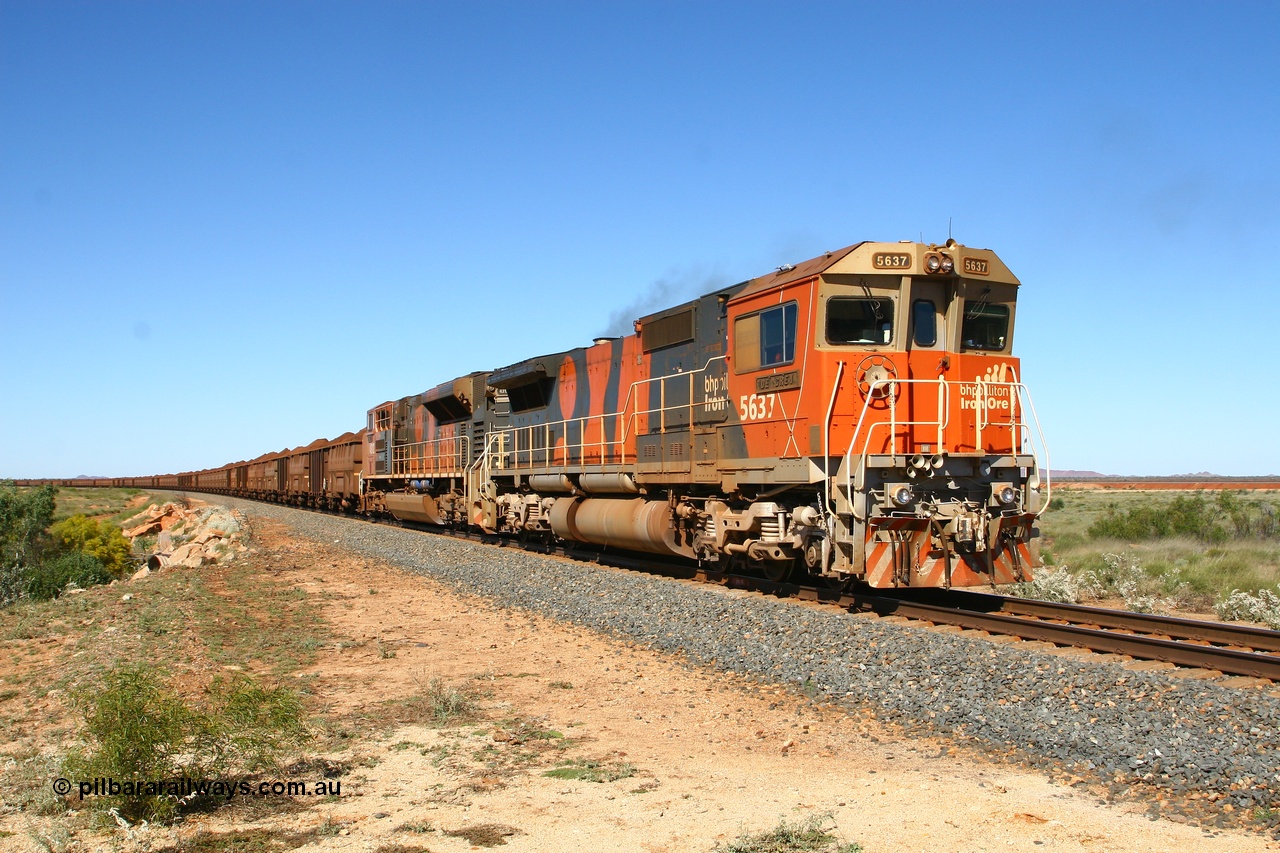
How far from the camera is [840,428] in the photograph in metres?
10.4

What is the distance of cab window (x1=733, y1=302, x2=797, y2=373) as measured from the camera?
1106cm

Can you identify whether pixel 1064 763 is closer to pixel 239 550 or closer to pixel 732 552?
pixel 732 552

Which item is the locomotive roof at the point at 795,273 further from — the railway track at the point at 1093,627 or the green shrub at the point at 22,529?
the green shrub at the point at 22,529

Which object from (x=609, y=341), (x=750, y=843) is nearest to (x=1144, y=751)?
(x=750, y=843)

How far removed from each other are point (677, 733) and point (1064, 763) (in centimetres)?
247

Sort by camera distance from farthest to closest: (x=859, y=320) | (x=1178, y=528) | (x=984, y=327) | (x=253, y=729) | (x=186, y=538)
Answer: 1. (x=186, y=538)
2. (x=1178, y=528)
3. (x=984, y=327)
4. (x=859, y=320)
5. (x=253, y=729)

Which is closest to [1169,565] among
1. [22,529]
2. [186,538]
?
[186,538]

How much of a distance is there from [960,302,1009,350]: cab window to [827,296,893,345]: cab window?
3.14 ft

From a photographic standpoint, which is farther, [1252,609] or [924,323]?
[924,323]

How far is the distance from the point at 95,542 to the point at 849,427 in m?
32.6

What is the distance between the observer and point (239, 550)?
2167 cm

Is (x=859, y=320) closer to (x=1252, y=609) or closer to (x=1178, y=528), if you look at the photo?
(x=1252, y=609)

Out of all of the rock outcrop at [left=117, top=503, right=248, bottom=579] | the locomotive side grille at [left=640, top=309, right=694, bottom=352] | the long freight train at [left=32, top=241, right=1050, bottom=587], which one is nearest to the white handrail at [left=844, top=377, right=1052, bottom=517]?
the long freight train at [left=32, top=241, right=1050, bottom=587]

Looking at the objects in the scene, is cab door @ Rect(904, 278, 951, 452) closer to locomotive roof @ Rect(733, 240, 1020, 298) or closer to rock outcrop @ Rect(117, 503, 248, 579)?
locomotive roof @ Rect(733, 240, 1020, 298)
